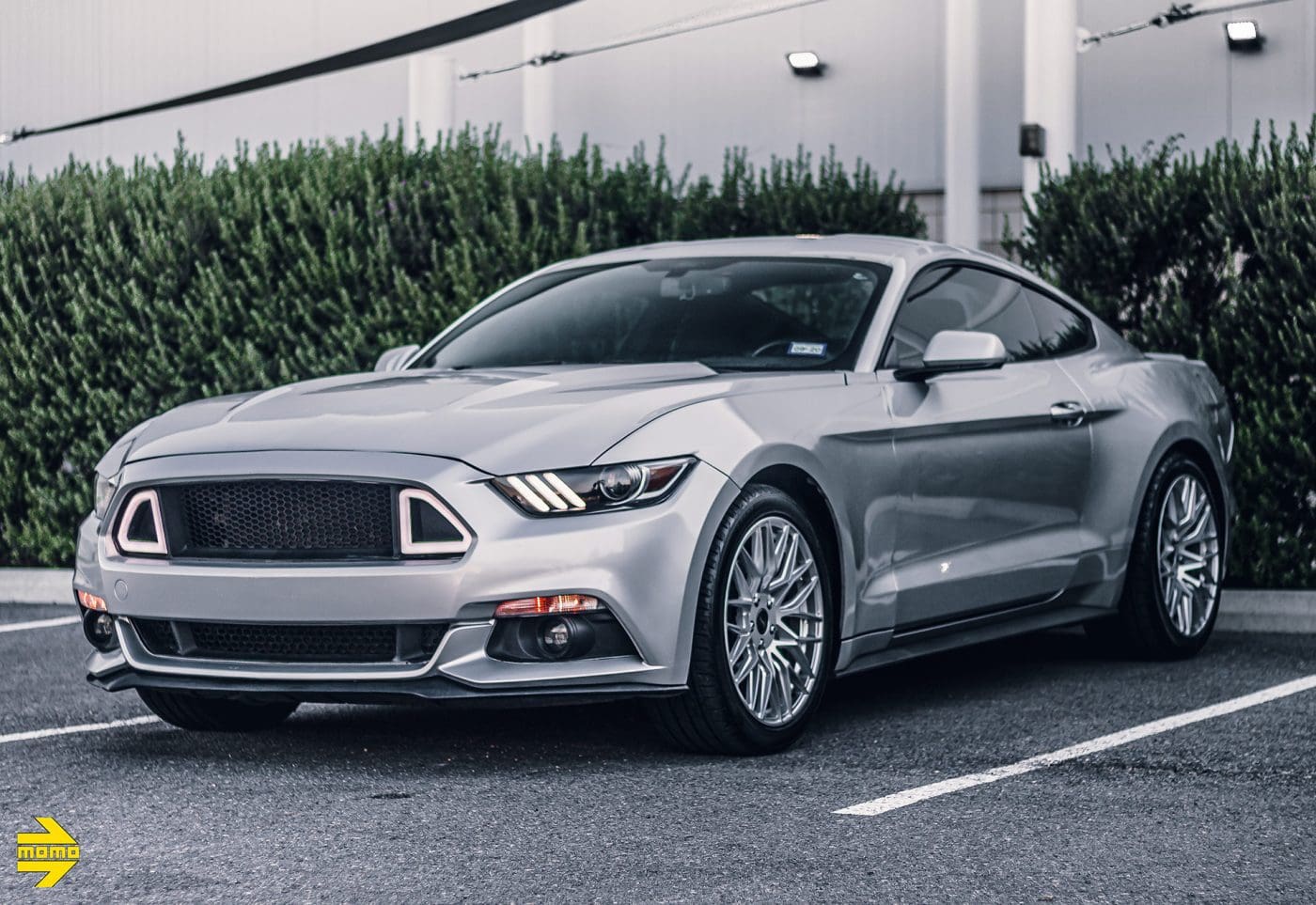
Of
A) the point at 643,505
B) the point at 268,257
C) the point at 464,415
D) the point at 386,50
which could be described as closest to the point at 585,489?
the point at 643,505

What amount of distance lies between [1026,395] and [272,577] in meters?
2.90

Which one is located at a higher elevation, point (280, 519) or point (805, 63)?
point (805, 63)

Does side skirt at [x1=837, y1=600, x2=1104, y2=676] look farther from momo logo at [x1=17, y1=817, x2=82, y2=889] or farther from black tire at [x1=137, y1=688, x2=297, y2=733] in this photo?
momo logo at [x1=17, y1=817, x2=82, y2=889]

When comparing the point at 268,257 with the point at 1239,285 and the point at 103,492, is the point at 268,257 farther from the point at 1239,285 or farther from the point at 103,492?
the point at 103,492

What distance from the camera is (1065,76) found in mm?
11305

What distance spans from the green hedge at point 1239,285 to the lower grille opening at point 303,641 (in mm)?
5232

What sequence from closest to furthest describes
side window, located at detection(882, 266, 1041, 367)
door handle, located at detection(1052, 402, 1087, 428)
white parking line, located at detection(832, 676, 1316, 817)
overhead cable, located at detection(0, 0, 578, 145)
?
white parking line, located at detection(832, 676, 1316, 817), side window, located at detection(882, 266, 1041, 367), door handle, located at detection(1052, 402, 1087, 428), overhead cable, located at detection(0, 0, 578, 145)

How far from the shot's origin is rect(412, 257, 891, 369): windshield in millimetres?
6723

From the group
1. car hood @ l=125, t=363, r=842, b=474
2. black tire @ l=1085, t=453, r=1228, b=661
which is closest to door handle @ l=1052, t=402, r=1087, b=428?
black tire @ l=1085, t=453, r=1228, b=661

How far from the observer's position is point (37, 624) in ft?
31.9

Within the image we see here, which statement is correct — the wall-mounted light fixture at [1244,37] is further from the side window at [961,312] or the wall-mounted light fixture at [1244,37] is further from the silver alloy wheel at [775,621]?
the silver alloy wheel at [775,621]

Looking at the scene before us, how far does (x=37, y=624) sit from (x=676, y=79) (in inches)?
402

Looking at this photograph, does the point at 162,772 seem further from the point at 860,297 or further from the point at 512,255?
the point at 512,255

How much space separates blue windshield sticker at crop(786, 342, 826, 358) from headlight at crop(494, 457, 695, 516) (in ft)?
3.84
